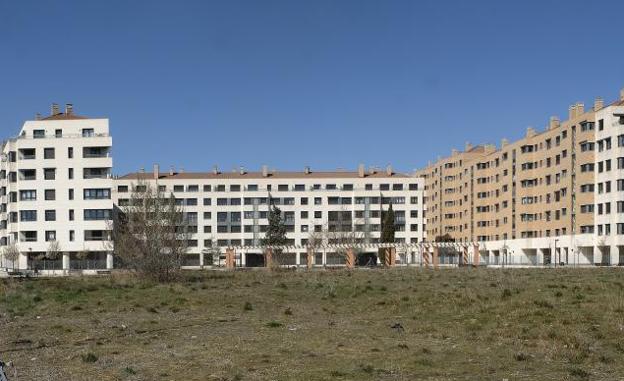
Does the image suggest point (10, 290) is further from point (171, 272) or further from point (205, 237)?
point (205, 237)

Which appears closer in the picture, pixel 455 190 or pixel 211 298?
pixel 211 298

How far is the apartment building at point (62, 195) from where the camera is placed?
106562mm

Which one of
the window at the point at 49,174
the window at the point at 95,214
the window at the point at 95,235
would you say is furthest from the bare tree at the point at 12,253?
the window at the point at 49,174

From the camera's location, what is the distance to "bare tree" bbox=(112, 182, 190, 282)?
178 ft

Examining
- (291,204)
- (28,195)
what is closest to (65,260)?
(28,195)

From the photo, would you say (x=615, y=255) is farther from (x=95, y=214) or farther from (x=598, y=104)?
(x=95, y=214)

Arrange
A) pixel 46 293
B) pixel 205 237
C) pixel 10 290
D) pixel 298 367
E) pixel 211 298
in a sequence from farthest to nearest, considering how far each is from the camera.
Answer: pixel 205 237 < pixel 10 290 < pixel 46 293 < pixel 211 298 < pixel 298 367

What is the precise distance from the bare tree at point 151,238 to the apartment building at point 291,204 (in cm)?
9643

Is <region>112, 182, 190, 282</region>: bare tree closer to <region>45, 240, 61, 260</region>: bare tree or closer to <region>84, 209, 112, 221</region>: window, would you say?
<region>45, 240, 61, 260</region>: bare tree

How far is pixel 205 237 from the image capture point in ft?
511

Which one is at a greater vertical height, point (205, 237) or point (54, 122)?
point (54, 122)

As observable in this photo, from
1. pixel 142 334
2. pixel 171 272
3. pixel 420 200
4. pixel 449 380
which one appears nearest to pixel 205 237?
pixel 420 200

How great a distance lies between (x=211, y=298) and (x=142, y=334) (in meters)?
14.2

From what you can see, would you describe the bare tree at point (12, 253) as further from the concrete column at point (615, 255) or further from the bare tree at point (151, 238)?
the concrete column at point (615, 255)
